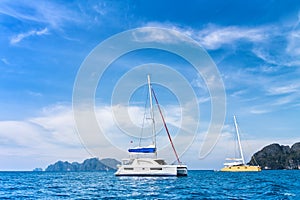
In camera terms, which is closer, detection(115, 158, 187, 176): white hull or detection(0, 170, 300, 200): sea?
detection(0, 170, 300, 200): sea

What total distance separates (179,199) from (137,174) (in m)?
40.7

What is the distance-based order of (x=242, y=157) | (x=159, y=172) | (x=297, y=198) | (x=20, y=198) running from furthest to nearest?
(x=242, y=157) → (x=159, y=172) → (x=20, y=198) → (x=297, y=198)

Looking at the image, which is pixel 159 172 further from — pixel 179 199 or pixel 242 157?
pixel 242 157

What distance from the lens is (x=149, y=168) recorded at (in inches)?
2761

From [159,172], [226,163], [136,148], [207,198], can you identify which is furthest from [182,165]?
[226,163]

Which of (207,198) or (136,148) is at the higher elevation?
(136,148)

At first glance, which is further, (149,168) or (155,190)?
(149,168)

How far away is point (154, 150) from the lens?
71.6m

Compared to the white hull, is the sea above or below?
below

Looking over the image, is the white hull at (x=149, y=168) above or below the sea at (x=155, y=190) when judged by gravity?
above

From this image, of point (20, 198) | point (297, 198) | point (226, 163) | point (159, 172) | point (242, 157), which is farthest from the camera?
point (226, 163)

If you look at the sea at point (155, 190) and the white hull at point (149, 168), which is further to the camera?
the white hull at point (149, 168)

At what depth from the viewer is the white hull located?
69250 mm

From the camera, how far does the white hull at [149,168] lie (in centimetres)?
6925
